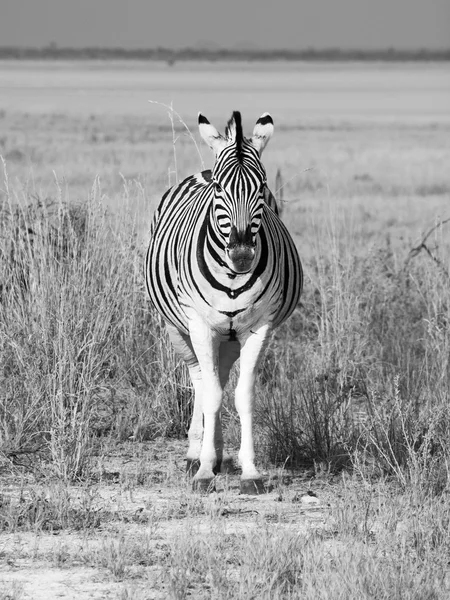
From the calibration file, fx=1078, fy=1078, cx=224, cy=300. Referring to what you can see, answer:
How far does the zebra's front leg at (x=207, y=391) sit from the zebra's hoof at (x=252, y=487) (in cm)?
17

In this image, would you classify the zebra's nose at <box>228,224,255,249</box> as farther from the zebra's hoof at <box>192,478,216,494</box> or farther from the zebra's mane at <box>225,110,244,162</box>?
the zebra's hoof at <box>192,478,216,494</box>

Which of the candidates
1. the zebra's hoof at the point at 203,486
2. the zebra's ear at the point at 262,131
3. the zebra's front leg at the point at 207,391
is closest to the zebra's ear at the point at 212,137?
the zebra's ear at the point at 262,131

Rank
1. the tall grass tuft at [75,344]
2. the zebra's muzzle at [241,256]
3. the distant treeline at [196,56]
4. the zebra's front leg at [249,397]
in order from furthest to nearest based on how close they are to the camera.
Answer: the distant treeline at [196,56] < the tall grass tuft at [75,344] < the zebra's front leg at [249,397] < the zebra's muzzle at [241,256]

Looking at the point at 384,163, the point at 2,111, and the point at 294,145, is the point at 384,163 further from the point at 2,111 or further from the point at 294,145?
the point at 2,111

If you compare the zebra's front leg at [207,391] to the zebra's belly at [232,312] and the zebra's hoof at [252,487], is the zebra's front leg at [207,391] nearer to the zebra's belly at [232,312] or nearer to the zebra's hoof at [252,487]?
the zebra's belly at [232,312]

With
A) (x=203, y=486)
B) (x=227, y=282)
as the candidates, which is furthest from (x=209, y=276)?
(x=203, y=486)

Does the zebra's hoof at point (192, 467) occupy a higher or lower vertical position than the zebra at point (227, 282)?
lower

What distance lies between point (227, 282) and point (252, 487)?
3.55 feet

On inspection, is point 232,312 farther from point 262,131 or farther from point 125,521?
point 125,521

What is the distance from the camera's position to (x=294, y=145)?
3466 centimetres

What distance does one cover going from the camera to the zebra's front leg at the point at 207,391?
5.57 meters

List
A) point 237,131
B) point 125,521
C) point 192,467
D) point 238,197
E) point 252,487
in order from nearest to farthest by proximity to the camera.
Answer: point 125,521
point 238,197
point 237,131
point 252,487
point 192,467

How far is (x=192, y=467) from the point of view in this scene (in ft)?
19.5

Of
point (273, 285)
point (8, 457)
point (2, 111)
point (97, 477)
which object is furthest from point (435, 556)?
point (2, 111)
